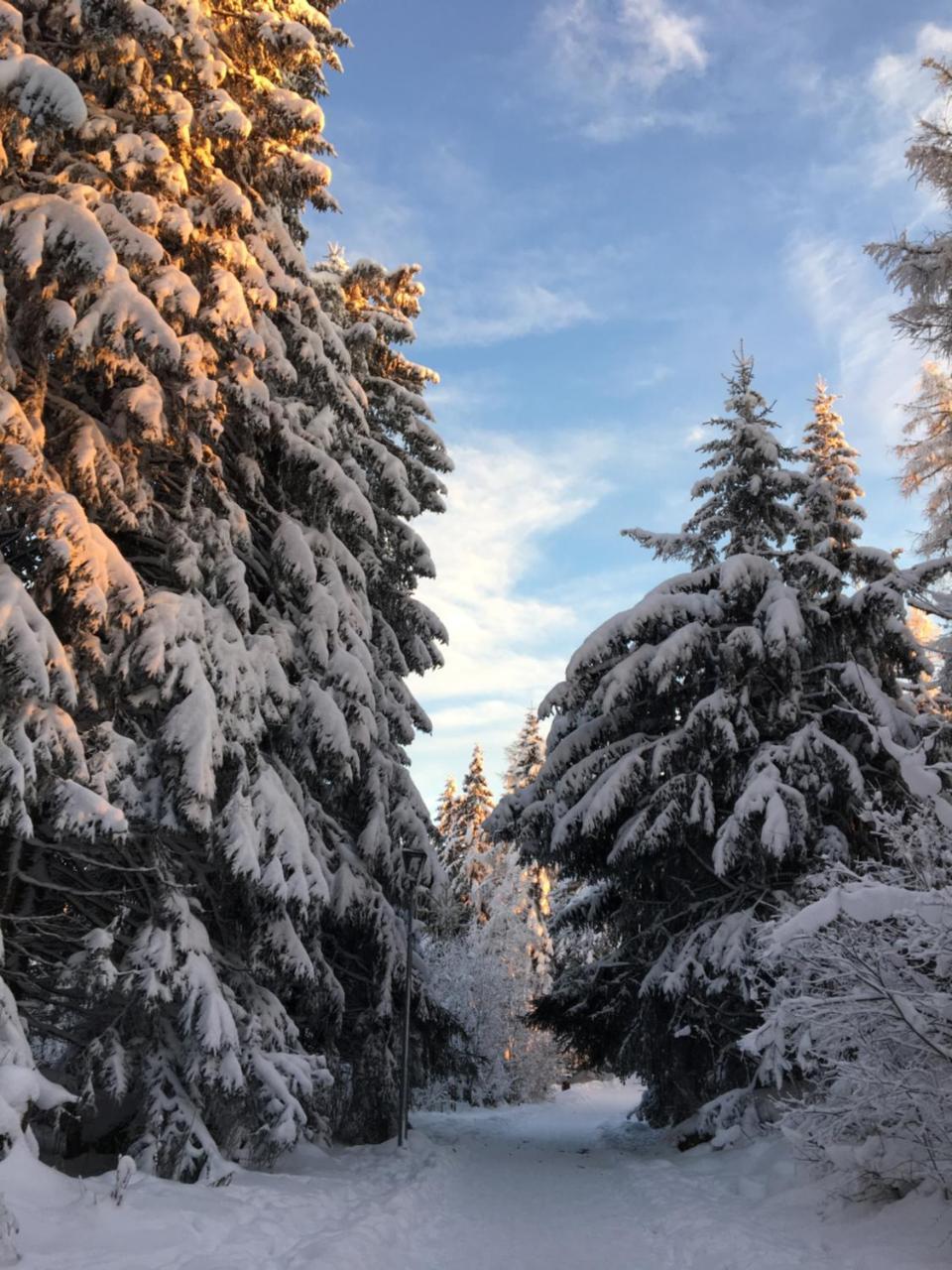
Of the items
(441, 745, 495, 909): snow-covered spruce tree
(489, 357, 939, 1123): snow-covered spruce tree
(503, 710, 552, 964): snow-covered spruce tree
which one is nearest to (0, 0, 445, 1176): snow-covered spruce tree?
(489, 357, 939, 1123): snow-covered spruce tree

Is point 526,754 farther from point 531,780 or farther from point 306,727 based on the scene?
point 306,727

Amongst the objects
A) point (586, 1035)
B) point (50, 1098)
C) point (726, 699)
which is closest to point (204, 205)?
point (50, 1098)

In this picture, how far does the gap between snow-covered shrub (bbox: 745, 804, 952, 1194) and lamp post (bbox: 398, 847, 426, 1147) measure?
19.3 ft

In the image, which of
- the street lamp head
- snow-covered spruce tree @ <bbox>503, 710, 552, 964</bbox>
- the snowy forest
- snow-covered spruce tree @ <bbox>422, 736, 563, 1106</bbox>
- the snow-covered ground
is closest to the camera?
the snow-covered ground

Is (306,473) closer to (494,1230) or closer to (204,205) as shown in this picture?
(204,205)

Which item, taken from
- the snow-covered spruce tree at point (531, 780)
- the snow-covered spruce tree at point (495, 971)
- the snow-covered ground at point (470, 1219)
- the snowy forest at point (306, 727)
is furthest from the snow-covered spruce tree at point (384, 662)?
the snow-covered spruce tree at point (531, 780)

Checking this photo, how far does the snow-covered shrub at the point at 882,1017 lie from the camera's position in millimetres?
5547

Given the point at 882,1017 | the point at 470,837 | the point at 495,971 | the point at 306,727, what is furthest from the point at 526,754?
the point at 882,1017

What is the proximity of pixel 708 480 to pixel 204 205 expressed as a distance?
10.2m

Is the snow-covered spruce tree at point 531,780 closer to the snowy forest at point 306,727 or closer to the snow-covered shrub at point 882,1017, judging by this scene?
the snowy forest at point 306,727

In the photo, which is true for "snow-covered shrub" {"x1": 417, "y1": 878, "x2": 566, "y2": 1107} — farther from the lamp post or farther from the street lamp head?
the street lamp head

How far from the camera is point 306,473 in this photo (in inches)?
434

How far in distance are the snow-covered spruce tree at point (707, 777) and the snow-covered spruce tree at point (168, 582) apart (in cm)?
438

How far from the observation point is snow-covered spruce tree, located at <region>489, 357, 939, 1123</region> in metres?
12.0
